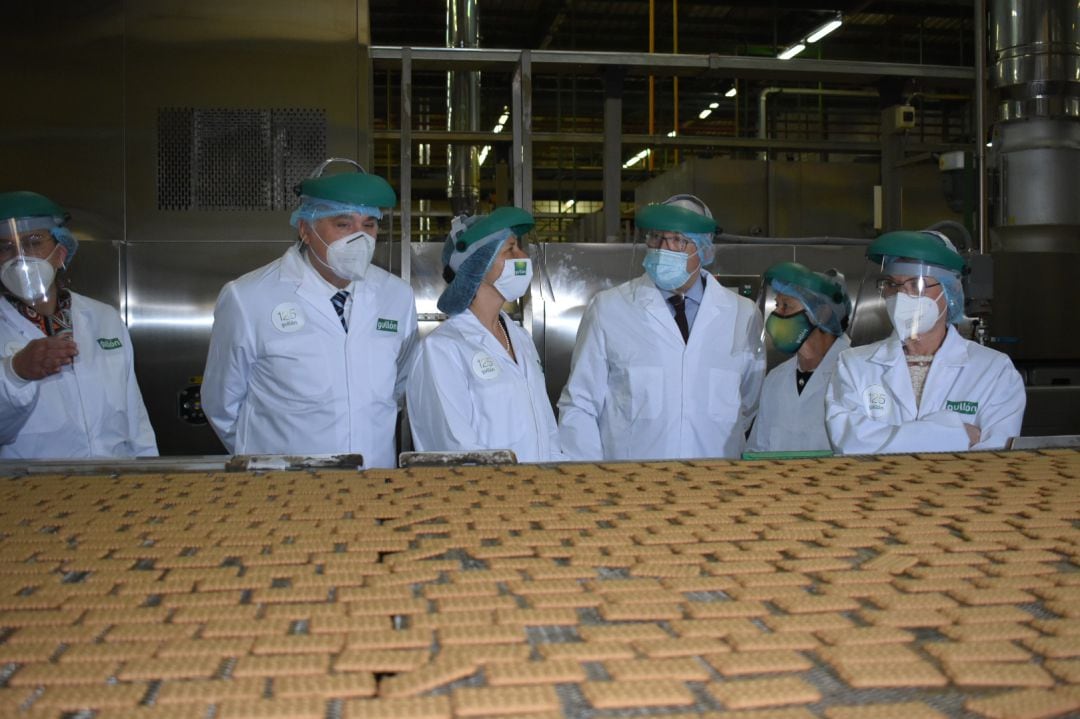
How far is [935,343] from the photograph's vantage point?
83.8 inches

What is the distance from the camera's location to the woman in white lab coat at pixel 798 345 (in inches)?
102

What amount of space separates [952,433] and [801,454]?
46cm

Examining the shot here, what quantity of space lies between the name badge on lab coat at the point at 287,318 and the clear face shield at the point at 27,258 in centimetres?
53

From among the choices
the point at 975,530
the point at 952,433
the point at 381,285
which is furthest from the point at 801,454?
the point at 381,285

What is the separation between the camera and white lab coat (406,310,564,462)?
79.3 inches

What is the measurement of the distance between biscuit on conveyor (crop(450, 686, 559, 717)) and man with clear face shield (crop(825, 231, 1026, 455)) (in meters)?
1.43

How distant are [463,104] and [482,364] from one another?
3.73m

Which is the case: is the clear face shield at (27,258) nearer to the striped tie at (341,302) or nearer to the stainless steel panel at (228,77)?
the striped tie at (341,302)

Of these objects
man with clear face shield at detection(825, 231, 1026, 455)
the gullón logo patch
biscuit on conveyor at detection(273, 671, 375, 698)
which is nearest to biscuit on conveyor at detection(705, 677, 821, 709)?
biscuit on conveyor at detection(273, 671, 375, 698)

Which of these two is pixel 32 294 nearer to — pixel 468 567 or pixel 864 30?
pixel 468 567

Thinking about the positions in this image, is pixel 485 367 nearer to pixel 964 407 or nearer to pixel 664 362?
pixel 664 362

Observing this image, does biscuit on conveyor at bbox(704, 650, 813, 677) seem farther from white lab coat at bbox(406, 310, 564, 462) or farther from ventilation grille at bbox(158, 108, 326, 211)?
ventilation grille at bbox(158, 108, 326, 211)

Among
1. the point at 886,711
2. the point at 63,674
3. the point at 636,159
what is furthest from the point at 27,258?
the point at 636,159

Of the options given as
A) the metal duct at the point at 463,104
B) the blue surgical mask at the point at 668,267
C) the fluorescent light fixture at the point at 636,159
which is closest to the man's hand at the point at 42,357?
the blue surgical mask at the point at 668,267
